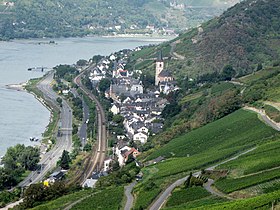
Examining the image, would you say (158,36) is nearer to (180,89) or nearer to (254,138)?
(180,89)

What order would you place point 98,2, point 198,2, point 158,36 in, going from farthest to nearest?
point 198,2, point 98,2, point 158,36

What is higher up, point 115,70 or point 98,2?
point 98,2

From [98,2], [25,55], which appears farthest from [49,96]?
[98,2]

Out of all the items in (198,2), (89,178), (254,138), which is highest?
(198,2)

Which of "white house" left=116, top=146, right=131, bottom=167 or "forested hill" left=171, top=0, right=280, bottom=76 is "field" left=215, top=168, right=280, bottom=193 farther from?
"forested hill" left=171, top=0, right=280, bottom=76

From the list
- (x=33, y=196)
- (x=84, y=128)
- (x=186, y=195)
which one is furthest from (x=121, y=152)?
(x=186, y=195)

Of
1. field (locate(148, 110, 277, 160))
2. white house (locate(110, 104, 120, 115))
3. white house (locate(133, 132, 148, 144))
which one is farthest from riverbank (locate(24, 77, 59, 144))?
field (locate(148, 110, 277, 160))
